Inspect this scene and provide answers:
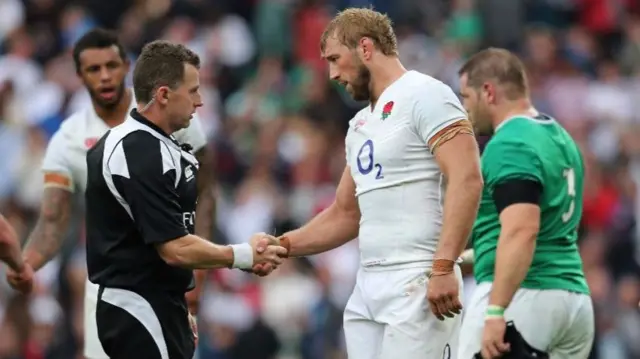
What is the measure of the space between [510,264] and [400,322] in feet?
2.27

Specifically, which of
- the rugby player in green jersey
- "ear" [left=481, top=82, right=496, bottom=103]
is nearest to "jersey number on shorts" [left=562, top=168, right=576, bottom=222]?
the rugby player in green jersey

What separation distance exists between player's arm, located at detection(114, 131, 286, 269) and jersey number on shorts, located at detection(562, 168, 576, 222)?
6.99ft

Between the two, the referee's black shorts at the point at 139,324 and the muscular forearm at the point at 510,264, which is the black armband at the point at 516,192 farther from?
the referee's black shorts at the point at 139,324

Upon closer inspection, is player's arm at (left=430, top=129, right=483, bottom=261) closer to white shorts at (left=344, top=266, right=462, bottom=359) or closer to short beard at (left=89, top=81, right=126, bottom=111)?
white shorts at (left=344, top=266, right=462, bottom=359)

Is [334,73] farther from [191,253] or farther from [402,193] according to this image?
[191,253]

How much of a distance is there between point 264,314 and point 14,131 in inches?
132

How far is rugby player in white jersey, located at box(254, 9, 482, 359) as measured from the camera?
27.0ft

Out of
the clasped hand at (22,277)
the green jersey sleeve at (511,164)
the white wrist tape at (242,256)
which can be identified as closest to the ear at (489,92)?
the green jersey sleeve at (511,164)

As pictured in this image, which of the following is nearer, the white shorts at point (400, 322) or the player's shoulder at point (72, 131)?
the white shorts at point (400, 322)

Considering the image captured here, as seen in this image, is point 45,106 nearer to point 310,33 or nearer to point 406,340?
point 310,33

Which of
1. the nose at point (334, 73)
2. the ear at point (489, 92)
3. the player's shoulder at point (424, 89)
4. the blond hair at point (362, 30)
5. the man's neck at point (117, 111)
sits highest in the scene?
the blond hair at point (362, 30)

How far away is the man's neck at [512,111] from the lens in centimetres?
923

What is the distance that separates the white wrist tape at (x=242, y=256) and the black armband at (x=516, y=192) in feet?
4.59

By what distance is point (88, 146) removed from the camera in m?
10.2
